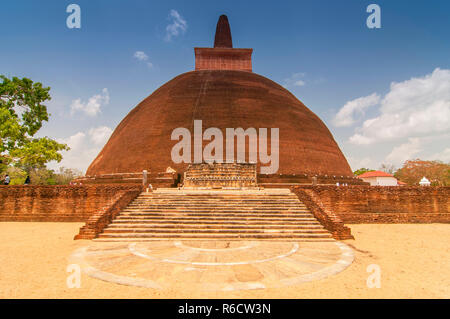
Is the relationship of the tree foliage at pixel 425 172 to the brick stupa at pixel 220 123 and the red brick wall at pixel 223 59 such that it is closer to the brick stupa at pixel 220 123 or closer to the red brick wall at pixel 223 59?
the brick stupa at pixel 220 123

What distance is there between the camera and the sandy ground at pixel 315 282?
3033mm

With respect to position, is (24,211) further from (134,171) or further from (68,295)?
(68,295)

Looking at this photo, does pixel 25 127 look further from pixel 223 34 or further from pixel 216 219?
pixel 223 34

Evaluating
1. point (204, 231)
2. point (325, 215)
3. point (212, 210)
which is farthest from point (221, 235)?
point (325, 215)

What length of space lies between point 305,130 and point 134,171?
11.3m

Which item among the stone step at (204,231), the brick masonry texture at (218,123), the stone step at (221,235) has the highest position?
the brick masonry texture at (218,123)

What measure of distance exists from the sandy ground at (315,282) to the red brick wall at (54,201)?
1930 mm

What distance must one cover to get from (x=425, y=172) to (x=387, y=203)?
3139 cm

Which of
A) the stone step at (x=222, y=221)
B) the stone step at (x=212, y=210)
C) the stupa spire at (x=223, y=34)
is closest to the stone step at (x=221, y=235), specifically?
the stone step at (x=222, y=221)

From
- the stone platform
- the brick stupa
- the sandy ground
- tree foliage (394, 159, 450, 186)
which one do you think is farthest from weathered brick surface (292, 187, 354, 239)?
tree foliage (394, 159, 450, 186)

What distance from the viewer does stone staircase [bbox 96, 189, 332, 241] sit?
20.3ft

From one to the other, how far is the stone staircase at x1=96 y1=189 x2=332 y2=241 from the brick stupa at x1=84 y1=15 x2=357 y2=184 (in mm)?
5879

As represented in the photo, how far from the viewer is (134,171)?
14.5 metres
